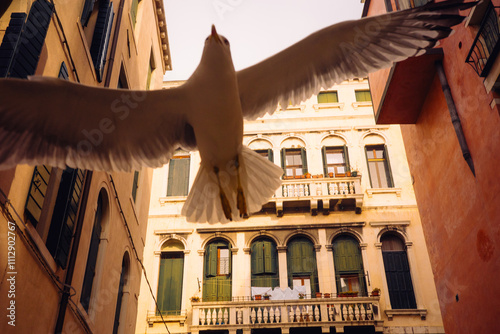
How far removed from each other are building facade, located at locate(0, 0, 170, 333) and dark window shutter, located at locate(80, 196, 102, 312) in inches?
0.7

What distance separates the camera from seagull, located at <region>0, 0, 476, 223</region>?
17.5ft

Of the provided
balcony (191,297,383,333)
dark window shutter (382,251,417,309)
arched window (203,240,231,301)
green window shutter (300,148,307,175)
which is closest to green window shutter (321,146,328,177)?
green window shutter (300,148,307,175)

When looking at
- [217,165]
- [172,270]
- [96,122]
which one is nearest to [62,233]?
[96,122]

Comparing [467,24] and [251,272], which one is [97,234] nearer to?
[467,24]


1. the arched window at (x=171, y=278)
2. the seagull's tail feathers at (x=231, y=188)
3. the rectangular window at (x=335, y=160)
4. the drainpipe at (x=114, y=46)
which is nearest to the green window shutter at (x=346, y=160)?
the rectangular window at (x=335, y=160)

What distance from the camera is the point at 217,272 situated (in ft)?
57.2

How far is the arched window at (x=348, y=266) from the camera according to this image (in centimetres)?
Answer: 1686

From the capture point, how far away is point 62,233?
704cm

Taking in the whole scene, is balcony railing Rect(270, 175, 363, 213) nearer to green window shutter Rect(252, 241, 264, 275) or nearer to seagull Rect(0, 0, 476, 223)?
green window shutter Rect(252, 241, 264, 275)

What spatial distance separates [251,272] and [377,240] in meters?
4.71

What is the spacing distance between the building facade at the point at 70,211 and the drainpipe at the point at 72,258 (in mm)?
15

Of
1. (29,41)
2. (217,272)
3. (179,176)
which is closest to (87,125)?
(29,41)

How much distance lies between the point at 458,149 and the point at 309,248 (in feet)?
33.4

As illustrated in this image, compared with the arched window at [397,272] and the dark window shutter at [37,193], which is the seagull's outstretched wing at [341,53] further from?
the arched window at [397,272]
